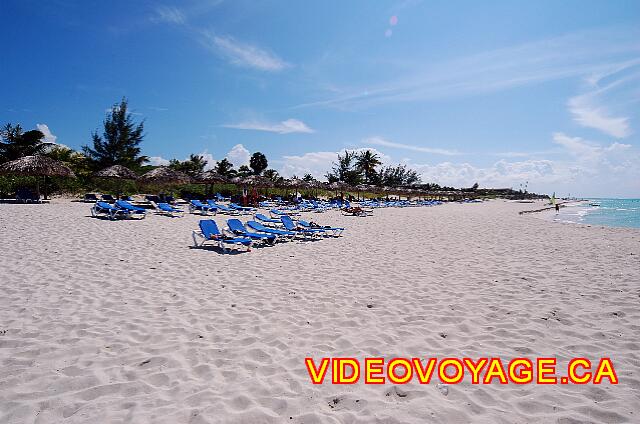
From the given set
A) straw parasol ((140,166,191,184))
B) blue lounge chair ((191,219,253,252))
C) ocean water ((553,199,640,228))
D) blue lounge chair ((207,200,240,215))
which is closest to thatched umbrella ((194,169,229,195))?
straw parasol ((140,166,191,184))

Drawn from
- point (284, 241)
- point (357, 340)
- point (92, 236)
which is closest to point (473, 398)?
point (357, 340)

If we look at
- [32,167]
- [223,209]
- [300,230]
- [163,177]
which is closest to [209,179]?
[163,177]

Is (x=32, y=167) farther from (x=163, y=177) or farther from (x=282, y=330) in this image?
(x=282, y=330)

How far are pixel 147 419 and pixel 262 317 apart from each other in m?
1.73

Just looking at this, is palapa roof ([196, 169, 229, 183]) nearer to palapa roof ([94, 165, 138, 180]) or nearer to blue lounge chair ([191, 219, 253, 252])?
palapa roof ([94, 165, 138, 180])

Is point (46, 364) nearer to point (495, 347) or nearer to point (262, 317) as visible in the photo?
point (262, 317)

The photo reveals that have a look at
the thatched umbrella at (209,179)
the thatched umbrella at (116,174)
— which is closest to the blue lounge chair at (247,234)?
the thatched umbrella at (116,174)

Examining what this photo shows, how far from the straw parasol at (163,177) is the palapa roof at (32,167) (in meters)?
4.14

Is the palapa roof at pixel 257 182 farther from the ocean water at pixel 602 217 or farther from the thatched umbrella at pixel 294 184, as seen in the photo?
the ocean water at pixel 602 217

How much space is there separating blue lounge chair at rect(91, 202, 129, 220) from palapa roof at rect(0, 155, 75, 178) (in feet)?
20.6

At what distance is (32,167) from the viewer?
53.4 feet

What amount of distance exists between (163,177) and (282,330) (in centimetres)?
1856

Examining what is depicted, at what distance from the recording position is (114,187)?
81.6 ft

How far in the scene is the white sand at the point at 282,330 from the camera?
2172mm
